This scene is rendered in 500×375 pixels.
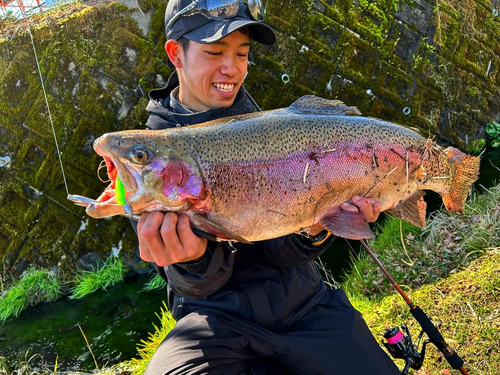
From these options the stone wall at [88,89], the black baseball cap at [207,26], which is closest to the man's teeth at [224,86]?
the black baseball cap at [207,26]

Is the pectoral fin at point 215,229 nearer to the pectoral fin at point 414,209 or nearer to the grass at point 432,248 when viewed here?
the pectoral fin at point 414,209

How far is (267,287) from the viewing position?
2.57 meters

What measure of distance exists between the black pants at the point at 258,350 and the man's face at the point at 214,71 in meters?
1.49

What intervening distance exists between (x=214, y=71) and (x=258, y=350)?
1.88 meters

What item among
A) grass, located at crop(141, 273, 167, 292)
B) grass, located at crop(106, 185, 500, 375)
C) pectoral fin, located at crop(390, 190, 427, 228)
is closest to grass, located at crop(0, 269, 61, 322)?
grass, located at crop(141, 273, 167, 292)

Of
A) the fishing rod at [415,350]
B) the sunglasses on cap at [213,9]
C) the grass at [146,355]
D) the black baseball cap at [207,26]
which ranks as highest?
the sunglasses on cap at [213,9]

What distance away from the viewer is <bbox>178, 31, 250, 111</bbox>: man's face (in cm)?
269

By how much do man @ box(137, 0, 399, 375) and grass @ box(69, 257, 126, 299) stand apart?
14.1 ft

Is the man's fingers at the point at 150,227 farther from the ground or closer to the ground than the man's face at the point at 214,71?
closer to the ground

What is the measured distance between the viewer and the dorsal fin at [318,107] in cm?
239

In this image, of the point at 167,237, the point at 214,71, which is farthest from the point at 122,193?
the point at 214,71

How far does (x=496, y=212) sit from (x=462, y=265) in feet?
3.76

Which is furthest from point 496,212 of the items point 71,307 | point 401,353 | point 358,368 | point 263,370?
point 71,307

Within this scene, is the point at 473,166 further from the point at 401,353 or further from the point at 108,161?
the point at 108,161
